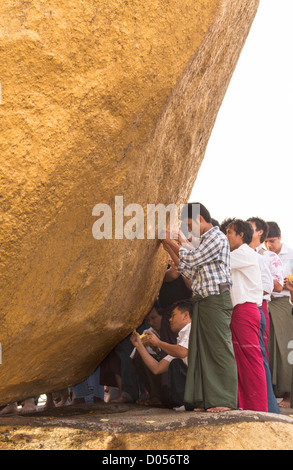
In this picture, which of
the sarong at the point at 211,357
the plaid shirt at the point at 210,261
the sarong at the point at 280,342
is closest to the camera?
the sarong at the point at 211,357

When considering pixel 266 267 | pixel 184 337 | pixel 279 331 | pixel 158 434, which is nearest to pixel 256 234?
pixel 266 267

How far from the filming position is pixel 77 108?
8.55ft

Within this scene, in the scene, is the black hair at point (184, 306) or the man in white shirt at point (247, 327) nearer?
the man in white shirt at point (247, 327)

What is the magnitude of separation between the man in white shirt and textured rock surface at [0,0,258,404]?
1.03 m

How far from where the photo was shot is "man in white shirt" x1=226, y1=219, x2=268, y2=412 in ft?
13.4

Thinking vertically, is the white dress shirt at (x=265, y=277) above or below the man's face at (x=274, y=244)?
below

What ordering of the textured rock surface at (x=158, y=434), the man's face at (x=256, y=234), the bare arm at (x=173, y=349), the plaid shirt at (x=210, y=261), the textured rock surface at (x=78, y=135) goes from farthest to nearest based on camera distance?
the man's face at (x=256, y=234) < the bare arm at (x=173, y=349) < the plaid shirt at (x=210, y=261) < the textured rock surface at (x=158, y=434) < the textured rock surface at (x=78, y=135)

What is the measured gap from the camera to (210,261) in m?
3.90

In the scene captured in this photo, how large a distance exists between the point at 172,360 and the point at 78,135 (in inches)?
96.4

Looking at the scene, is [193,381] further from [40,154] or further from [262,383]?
[40,154]

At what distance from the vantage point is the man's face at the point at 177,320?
4.44 m

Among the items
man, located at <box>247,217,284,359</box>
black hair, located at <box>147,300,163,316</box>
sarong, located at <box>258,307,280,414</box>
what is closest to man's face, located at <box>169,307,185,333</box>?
black hair, located at <box>147,300,163,316</box>

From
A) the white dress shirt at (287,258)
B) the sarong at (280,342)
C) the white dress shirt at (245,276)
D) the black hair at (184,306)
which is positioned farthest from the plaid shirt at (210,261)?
the white dress shirt at (287,258)

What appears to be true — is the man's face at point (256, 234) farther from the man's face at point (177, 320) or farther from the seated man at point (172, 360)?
the man's face at point (177, 320)
